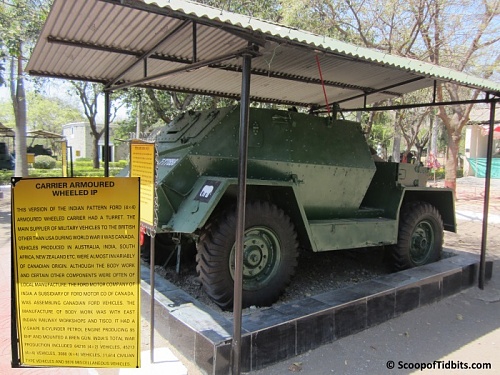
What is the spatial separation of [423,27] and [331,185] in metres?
7.64

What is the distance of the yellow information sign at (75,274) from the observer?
2.55m

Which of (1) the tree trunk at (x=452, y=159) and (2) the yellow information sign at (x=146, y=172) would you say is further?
(1) the tree trunk at (x=452, y=159)

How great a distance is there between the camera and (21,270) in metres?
2.55

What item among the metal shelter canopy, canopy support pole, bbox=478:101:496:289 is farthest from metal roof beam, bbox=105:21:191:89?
canopy support pole, bbox=478:101:496:289

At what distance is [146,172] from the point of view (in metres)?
3.31

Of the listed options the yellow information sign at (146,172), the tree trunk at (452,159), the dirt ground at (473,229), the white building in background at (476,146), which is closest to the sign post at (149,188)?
the yellow information sign at (146,172)

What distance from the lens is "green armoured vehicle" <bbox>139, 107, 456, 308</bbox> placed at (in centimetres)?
413

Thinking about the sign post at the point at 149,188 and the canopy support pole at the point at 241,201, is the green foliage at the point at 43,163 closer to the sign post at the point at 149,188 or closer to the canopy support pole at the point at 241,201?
the sign post at the point at 149,188

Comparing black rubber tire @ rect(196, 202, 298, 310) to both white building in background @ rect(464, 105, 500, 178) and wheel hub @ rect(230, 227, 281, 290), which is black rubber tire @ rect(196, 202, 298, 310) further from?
white building in background @ rect(464, 105, 500, 178)

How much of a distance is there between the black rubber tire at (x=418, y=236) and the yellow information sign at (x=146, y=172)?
12.3 ft

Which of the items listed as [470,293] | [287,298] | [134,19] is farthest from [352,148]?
[134,19]

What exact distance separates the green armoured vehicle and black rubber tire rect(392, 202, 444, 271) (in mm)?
19

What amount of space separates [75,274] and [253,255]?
2.10 metres

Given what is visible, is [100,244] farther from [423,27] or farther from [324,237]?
[423,27]
